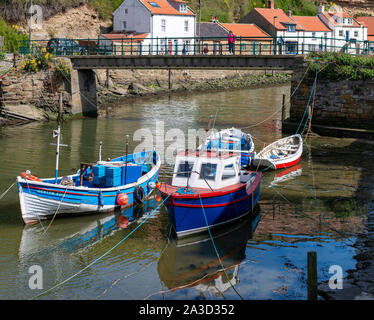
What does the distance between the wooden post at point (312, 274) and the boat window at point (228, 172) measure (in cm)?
741

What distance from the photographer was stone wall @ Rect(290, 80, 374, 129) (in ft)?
111

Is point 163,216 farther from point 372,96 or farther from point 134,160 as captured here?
point 372,96

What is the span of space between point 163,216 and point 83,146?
46.2 ft

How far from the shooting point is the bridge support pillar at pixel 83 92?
4380 centimetres

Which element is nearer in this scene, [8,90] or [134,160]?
[134,160]

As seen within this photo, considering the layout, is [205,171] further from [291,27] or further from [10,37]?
[291,27]

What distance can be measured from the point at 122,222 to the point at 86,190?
1724 mm

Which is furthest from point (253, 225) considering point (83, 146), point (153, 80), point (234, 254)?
point (153, 80)

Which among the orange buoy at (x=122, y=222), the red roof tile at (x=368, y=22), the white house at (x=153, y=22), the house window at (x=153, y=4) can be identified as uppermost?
the red roof tile at (x=368, y=22)

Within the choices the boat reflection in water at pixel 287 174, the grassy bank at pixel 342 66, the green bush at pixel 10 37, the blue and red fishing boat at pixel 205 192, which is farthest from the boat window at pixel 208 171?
the green bush at pixel 10 37

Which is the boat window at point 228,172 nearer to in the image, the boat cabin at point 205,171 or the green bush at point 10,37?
the boat cabin at point 205,171

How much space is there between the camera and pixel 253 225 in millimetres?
19672

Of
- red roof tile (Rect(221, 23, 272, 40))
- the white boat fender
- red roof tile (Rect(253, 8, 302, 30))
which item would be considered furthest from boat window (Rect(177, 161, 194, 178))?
red roof tile (Rect(253, 8, 302, 30))

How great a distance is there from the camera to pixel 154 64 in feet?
137
